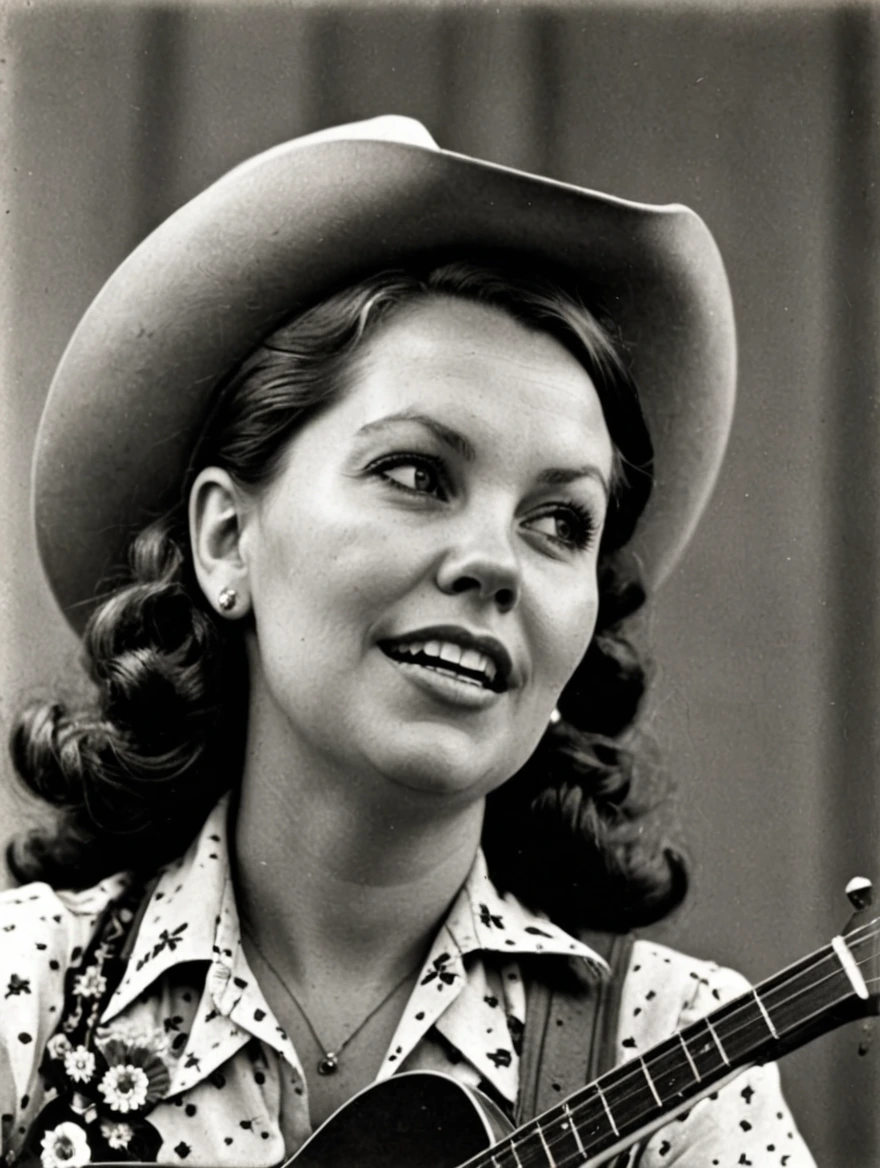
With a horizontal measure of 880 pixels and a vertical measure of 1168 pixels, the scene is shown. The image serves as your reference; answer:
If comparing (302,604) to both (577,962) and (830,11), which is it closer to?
(577,962)

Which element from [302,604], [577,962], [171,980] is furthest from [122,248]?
[577,962]

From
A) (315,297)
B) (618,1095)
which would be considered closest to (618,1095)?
(618,1095)

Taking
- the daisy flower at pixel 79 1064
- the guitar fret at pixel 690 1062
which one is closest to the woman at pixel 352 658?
the daisy flower at pixel 79 1064

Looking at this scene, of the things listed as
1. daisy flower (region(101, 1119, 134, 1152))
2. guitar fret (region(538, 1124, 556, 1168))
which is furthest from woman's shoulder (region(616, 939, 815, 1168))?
daisy flower (region(101, 1119, 134, 1152))

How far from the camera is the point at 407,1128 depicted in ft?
4.47

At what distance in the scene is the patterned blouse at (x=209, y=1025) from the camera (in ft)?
4.63

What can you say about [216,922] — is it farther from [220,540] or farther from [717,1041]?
[717,1041]

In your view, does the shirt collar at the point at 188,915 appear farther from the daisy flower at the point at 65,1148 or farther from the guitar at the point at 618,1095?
the guitar at the point at 618,1095

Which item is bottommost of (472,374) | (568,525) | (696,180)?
(568,525)

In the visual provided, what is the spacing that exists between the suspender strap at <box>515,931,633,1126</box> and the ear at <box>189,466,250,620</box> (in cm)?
45

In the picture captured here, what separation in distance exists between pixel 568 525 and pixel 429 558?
16 centimetres

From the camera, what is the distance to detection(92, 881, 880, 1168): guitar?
1297 millimetres

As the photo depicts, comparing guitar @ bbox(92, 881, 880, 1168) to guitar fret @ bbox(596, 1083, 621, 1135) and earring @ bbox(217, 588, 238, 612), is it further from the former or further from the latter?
earring @ bbox(217, 588, 238, 612)

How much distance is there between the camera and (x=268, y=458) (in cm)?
148
